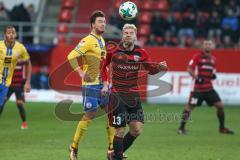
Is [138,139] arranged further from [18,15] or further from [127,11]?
[18,15]

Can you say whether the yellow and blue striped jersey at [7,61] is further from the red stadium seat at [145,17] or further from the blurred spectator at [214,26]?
the red stadium seat at [145,17]

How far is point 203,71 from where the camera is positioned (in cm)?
1789

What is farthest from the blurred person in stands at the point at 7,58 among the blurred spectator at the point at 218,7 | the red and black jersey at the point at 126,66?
the blurred spectator at the point at 218,7

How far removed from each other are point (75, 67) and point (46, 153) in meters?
1.84

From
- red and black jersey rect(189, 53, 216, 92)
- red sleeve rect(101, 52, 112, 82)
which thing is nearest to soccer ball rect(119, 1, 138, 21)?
red sleeve rect(101, 52, 112, 82)

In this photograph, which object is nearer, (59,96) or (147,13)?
(59,96)

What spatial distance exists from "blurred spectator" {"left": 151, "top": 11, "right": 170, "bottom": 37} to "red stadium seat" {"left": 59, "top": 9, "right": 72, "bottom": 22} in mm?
4374

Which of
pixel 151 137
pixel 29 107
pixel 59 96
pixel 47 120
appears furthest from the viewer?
pixel 59 96

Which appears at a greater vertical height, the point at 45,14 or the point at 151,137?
the point at 45,14

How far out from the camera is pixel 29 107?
78.6ft

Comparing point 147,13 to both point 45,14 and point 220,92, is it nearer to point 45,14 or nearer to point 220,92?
point 45,14

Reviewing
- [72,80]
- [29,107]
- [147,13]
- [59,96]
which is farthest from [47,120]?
[147,13]

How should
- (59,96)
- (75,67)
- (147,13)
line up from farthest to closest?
(147,13) < (59,96) < (75,67)

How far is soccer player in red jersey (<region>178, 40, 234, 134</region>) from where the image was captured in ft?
57.8
